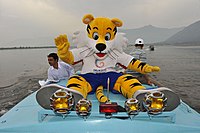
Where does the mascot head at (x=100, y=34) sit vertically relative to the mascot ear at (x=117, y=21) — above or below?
below

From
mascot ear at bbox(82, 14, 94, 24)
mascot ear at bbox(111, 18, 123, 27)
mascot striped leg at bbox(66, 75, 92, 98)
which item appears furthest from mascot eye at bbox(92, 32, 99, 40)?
mascot striped leg at bbox(66, 75, 92, 98)

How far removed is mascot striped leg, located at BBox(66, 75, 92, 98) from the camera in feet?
8.50

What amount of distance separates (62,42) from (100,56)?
0.63m

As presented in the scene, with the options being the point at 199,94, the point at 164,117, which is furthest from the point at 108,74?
the point at 199,94

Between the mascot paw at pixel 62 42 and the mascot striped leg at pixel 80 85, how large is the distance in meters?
0.41

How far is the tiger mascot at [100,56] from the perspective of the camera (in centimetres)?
295

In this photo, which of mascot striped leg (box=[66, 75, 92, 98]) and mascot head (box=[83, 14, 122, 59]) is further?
mascot head (box=[83, 14, 122, 59])

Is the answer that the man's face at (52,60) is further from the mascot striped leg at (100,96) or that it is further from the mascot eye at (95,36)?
the mascot striped leg at (100,96)

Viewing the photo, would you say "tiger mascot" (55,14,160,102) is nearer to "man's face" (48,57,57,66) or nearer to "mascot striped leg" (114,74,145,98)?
"mascot striped leg" (114,74,145,98)

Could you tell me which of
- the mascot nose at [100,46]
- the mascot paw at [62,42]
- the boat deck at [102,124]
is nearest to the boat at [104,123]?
the boat deck at [102,124]

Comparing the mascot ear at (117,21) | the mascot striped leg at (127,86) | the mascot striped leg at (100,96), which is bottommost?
the mascot striped leg at (100,96)

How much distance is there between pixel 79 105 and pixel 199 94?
459cm

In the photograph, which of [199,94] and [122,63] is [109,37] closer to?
[122,63]

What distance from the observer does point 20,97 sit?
201 inches
